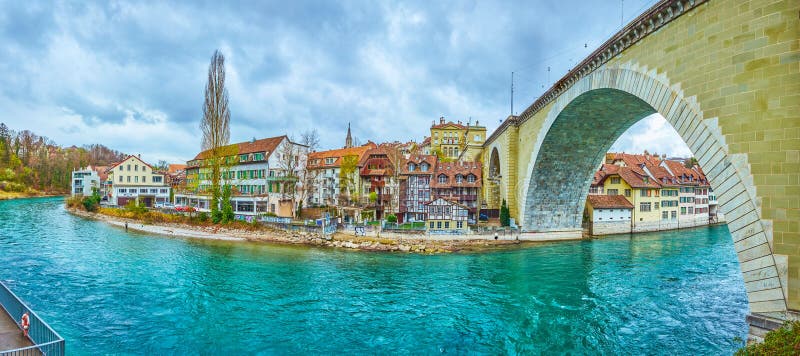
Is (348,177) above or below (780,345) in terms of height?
above

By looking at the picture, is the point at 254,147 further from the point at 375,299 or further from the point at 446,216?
the point at 375,299

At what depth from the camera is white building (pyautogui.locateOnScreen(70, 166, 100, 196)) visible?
6272 cm

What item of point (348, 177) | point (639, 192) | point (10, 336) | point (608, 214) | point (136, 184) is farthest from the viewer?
point (136, 184)

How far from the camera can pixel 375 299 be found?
15.1 meters

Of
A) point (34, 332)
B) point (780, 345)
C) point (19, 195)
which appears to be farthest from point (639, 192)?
point (19, 195)

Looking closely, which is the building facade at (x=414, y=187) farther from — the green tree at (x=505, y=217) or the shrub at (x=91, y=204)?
the shrub at (x=91, y=204)

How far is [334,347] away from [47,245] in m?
26.5

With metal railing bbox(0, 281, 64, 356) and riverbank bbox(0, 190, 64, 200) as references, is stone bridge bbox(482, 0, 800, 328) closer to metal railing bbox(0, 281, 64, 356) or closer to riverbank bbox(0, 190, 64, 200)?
metal railing bbox(0, 281, 64, 356)

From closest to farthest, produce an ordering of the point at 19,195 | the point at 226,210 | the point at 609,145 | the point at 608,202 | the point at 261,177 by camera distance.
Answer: the point at 609,145 < the point at 226,210 < the point at 608,202 < the point at 261,177 < the point at 19,195

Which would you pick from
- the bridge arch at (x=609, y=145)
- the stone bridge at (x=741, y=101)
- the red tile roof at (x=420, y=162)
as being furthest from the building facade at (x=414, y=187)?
the stone bridge at (x=741, y=101)

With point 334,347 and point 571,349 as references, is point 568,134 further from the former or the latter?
point 334,347

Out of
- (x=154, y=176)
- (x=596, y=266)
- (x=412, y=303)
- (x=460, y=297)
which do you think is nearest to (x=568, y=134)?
(x=596, y=266)

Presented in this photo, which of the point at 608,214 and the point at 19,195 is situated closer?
the point at 608,214

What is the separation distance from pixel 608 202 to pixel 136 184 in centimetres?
5797
